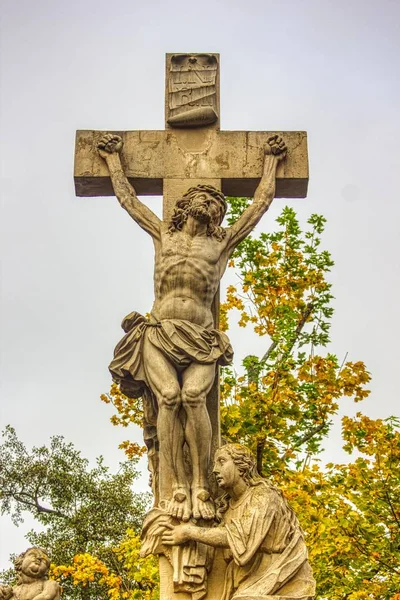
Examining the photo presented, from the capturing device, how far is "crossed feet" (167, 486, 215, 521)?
21.7 feet

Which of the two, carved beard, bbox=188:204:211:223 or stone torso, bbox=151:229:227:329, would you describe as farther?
carved beard, bbox=188:204:211:223

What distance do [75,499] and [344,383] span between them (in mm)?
10835

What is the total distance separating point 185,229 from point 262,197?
915 millimetres

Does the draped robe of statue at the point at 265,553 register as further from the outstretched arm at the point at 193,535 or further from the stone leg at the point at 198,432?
the stone leg at the point at 198,432

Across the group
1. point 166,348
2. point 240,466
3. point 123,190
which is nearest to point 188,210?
point 123,190

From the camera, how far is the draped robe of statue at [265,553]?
20.1 ft

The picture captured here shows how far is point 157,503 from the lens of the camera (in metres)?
6.86

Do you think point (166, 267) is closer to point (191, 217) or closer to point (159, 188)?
point (191, 217)

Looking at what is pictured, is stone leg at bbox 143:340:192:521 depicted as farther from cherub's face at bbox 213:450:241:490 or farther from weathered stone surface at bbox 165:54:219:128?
weathered stone surface at bbox 165:54:219:128

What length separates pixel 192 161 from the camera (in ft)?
27.4

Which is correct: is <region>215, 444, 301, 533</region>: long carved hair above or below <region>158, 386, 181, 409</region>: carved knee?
below

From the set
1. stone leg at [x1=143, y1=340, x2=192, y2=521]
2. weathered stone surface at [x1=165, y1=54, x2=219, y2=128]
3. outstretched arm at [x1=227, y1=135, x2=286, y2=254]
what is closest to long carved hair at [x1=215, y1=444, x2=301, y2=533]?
stone leg at [x1=143, y1=340, x2=192, y2=521]

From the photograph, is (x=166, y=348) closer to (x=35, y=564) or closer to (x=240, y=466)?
(x=240, y=466)

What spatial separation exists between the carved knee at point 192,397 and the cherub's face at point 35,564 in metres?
2.06
